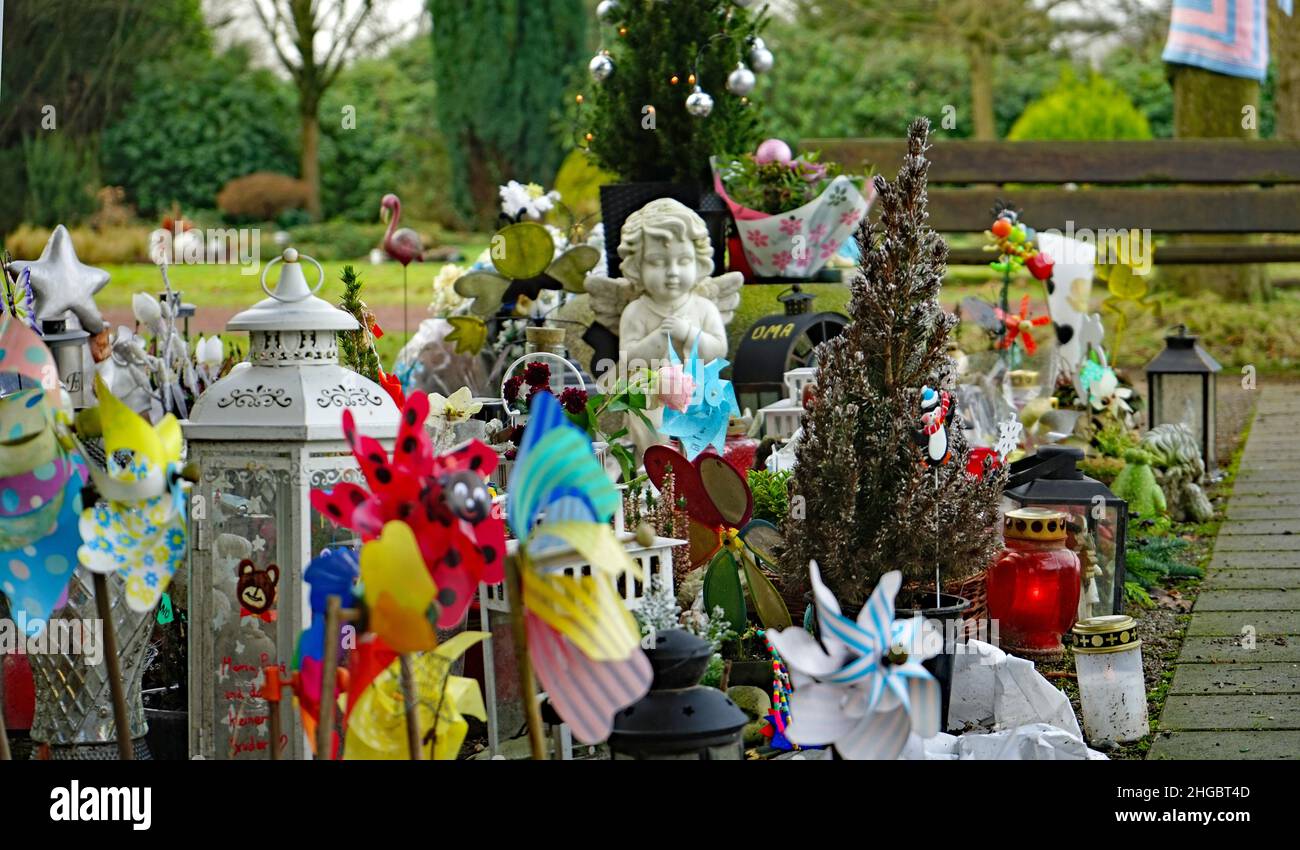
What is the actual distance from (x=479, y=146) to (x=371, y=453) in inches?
752

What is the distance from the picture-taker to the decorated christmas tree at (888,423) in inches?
132

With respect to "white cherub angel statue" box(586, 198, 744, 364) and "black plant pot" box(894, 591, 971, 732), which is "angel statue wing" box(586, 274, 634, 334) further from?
"black plant pot" box(894, 591, 971, 732)

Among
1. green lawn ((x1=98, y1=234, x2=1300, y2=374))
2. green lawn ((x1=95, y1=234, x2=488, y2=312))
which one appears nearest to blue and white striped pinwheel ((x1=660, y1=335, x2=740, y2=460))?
green lawn ((x1=98, y1=234, x2=1300, y2=374))

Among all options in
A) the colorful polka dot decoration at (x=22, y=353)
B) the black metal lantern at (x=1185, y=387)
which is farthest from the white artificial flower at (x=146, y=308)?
the black metal lantern at (x=1185, y=387)

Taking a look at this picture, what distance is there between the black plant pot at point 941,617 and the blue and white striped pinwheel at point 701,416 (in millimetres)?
956

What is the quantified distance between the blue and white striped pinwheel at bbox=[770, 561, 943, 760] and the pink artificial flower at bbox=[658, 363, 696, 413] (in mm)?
1697

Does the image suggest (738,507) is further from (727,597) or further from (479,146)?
(479,146)

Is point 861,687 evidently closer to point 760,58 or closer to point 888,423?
point 888,423

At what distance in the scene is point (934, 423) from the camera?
3.38 metres

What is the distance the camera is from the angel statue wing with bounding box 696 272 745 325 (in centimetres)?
589

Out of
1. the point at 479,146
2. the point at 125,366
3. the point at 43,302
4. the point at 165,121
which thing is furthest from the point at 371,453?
the point at 165,121

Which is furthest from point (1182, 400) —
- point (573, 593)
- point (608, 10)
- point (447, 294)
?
point (573, 593)

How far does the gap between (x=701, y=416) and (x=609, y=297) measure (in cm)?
174
